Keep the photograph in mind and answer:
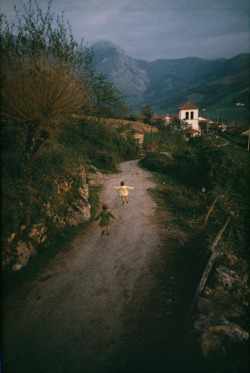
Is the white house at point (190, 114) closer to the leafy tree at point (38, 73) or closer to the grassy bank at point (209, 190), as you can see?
the grassy bank at point (209, 190)

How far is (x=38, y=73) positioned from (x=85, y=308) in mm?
8714

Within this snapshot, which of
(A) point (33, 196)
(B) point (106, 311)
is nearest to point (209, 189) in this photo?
(B) point (106, 311)

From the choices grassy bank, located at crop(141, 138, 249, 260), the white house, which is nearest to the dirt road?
grassy bank, located at crop(141, 138, 249, 260)

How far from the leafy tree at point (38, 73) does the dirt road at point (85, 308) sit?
19.8ft

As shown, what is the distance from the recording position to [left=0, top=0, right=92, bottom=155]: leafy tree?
7129 millimetres

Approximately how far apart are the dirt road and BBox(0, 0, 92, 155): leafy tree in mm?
6041

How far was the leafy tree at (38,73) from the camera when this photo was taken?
7129 mm

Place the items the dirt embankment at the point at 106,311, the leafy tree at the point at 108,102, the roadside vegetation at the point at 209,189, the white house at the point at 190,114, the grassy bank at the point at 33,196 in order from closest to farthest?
the dirt embankment at the point at 106,311
the grassy bank at the point at 33,196
the roadside vegetation at the point at 209,189
the leafy tree at the point at 108,102
the white house at the point at 190,114

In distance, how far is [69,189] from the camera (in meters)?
10.2

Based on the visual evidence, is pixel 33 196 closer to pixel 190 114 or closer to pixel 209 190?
pixel 209 190

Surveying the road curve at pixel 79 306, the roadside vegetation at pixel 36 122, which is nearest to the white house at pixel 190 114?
the roadside vegetation at pixel 36 122

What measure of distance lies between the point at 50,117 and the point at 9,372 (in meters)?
8.79

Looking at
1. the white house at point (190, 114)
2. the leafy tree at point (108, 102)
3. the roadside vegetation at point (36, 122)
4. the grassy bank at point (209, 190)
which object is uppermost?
the white house at point (190, 114)

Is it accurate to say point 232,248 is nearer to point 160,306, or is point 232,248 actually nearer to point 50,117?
point 160,306
